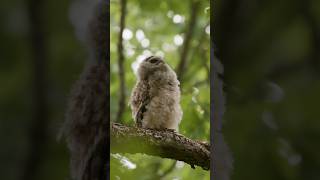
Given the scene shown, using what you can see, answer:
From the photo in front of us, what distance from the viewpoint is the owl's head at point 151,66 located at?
4.80ft

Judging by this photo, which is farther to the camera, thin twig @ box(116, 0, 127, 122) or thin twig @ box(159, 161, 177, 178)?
thin twig @ box(116, 0, 127, 122)

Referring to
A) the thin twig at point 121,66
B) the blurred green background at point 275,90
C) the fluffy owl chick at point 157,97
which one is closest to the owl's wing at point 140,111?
the fluffy owl chick at point 157,97

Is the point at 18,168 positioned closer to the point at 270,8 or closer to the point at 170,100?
the point at 170,100

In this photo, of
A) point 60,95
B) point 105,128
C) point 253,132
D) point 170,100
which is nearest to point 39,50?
point 60,95

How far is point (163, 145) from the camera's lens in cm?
141

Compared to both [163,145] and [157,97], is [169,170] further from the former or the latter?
[157,97]

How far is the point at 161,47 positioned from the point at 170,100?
26cm

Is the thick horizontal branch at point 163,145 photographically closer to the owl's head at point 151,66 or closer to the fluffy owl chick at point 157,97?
the fluffy owl chick at point 157,97

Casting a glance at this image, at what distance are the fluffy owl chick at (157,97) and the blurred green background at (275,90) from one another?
9.3 inches

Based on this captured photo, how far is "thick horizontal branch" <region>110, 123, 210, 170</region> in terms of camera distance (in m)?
1.38

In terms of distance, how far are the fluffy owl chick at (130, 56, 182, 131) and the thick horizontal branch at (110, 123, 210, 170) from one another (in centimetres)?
4

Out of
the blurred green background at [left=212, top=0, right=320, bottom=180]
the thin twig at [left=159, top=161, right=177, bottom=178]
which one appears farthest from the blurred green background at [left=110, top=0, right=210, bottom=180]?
the blurred green background at [left=212, top=0, right=320, bottom=180]

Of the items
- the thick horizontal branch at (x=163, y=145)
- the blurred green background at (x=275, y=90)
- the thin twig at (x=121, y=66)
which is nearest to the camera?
the blurred green background at (x=275, y=90)

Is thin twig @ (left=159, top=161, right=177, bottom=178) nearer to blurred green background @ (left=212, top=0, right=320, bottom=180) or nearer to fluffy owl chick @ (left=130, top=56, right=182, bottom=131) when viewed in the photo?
fluffy owl chick @ (left=130, top=56, right=182, bottom=131)
